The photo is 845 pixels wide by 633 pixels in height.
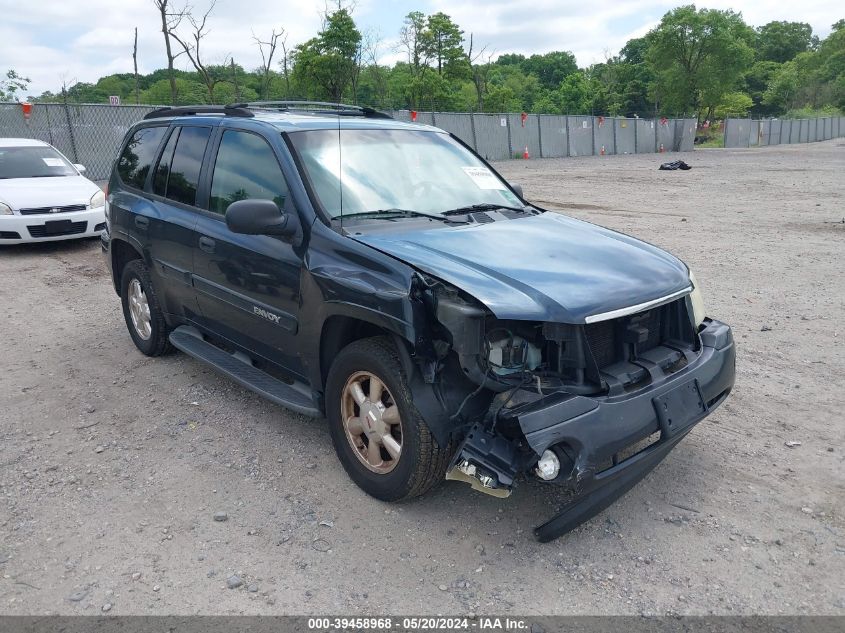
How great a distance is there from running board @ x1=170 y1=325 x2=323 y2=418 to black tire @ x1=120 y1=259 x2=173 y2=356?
0.61 ft

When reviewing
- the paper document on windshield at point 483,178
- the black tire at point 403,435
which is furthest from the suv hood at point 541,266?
the paper document on windshield at point 483,178

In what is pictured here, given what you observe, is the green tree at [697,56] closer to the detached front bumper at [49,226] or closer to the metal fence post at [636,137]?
the metal fence post at [636,137]

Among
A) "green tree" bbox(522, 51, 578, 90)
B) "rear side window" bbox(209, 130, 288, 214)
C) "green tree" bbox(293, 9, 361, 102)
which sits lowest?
"rear side window" bbox(209, 130, 288, 214)

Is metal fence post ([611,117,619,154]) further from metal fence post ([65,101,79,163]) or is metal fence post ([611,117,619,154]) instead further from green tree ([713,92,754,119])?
green tree ([713,92,754,119])

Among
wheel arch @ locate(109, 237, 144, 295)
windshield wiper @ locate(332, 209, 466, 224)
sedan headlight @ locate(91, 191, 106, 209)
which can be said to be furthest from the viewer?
sedan headlight @ locate(91, 191, 106, 209)

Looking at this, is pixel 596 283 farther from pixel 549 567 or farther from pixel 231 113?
pixel 231 113

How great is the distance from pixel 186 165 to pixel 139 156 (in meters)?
0.97

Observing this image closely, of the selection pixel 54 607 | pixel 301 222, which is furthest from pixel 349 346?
pixel 54 607

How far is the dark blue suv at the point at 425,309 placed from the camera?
288 centimetres

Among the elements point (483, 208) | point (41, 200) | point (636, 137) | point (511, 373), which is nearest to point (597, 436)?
point (511, 373)

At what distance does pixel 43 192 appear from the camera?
9.97 m

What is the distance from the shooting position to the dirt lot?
281 centimetres

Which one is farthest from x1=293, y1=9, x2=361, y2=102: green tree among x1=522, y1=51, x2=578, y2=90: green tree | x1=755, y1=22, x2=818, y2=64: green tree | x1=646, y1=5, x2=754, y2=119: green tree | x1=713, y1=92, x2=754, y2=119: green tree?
x1=755, y1=22, x2=818, y2=64: green tree

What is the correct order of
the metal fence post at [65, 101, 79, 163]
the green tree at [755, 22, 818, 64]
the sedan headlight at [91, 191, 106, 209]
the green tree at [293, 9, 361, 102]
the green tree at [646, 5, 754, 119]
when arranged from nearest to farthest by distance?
the sedan headlight at [91, 191, 106, 209] < the metal fence post at [65, 101, 79, 163] < the green tree at [293, 9, 361, 102] < the green tree at [646, 5, 754, 119] < the green tree at [755, 22, 818, 64]
